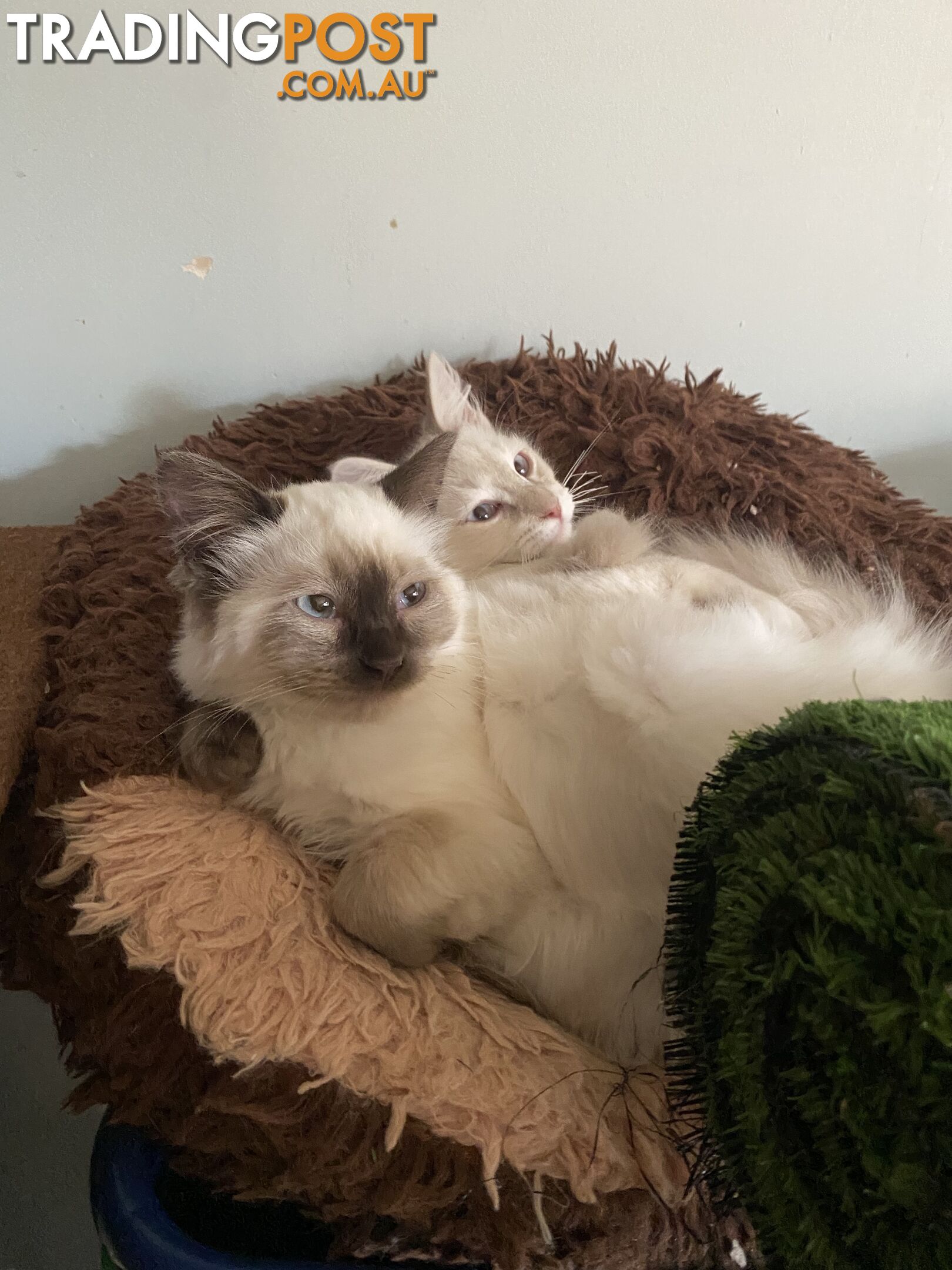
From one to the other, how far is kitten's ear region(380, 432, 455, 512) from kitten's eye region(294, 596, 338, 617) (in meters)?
0.18

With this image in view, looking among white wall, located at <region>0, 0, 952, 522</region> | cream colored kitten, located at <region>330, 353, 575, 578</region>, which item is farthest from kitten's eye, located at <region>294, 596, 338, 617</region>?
white wall, located at <region>0, 0, 952, 522</region>

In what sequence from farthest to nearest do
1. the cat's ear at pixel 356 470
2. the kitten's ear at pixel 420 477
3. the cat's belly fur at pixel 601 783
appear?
the cat's ear at pixel 356 470 < the kitten's ear at pixel 420 477 < the cat's belly fur at pixel 601 783

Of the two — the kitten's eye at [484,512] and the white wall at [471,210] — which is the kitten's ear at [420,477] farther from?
the white wall at [471,210]

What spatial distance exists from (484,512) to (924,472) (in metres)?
1.04

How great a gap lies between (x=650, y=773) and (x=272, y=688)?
0.42m

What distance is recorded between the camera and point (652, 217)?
4.55ft

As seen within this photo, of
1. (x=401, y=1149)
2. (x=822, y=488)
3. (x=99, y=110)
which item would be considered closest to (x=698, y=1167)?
(x=401, y=1149)

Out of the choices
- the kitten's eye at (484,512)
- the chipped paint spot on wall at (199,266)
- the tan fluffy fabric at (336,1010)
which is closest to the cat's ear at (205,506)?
the tan fluffy fabric at (336,1010)

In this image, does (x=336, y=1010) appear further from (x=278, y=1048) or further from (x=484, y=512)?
(x=484, y=512)

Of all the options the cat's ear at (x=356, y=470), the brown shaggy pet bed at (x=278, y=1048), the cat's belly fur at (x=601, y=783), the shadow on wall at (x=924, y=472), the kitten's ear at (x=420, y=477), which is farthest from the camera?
the shadow on wall at (x=924, y=472)

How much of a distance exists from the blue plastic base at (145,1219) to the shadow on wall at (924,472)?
1619mm

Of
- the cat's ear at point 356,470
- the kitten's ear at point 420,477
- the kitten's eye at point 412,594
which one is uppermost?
the kitten's ear at point 420,477

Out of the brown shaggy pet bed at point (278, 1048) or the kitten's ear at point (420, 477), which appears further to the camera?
the kitten's ear at point (420, 477)

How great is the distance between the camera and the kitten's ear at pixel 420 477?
98 cm
